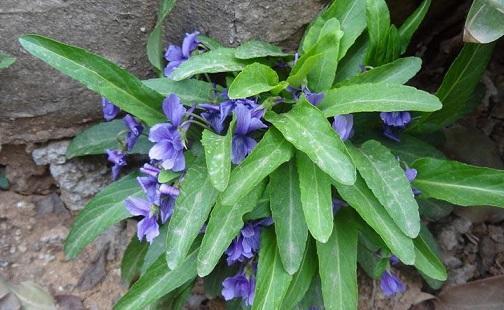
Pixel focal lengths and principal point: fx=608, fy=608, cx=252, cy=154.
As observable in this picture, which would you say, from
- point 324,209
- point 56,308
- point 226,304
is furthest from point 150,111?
point 56,308

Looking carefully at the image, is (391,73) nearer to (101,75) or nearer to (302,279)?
(302,279)

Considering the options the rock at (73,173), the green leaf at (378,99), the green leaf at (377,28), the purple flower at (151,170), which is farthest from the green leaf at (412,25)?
the rock at (73,173)

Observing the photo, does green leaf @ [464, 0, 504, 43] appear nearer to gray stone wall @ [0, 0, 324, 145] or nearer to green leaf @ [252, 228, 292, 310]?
gray stone wall @ [0, 0, 324, 145]

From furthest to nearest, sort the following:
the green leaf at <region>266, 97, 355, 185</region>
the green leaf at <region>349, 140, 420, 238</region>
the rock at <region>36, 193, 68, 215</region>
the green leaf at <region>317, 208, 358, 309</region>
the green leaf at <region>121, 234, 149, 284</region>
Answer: the rock at <region>36, 193, 68, 215</region>
the green leaf at <region>121, 234, 149, 284</region>
the green leaf at <region>317, 208, 358, 309</region>
the green leaf at <region>349, 140, 420, 238</region>
the green leaf at <region>266, 97, 355, 185</region>

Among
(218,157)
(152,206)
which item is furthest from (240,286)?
(218,157)

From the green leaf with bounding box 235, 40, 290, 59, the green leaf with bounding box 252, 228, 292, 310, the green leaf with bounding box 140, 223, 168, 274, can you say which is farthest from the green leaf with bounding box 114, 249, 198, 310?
the green leaf with bounding box 235, 40, 290, 59
